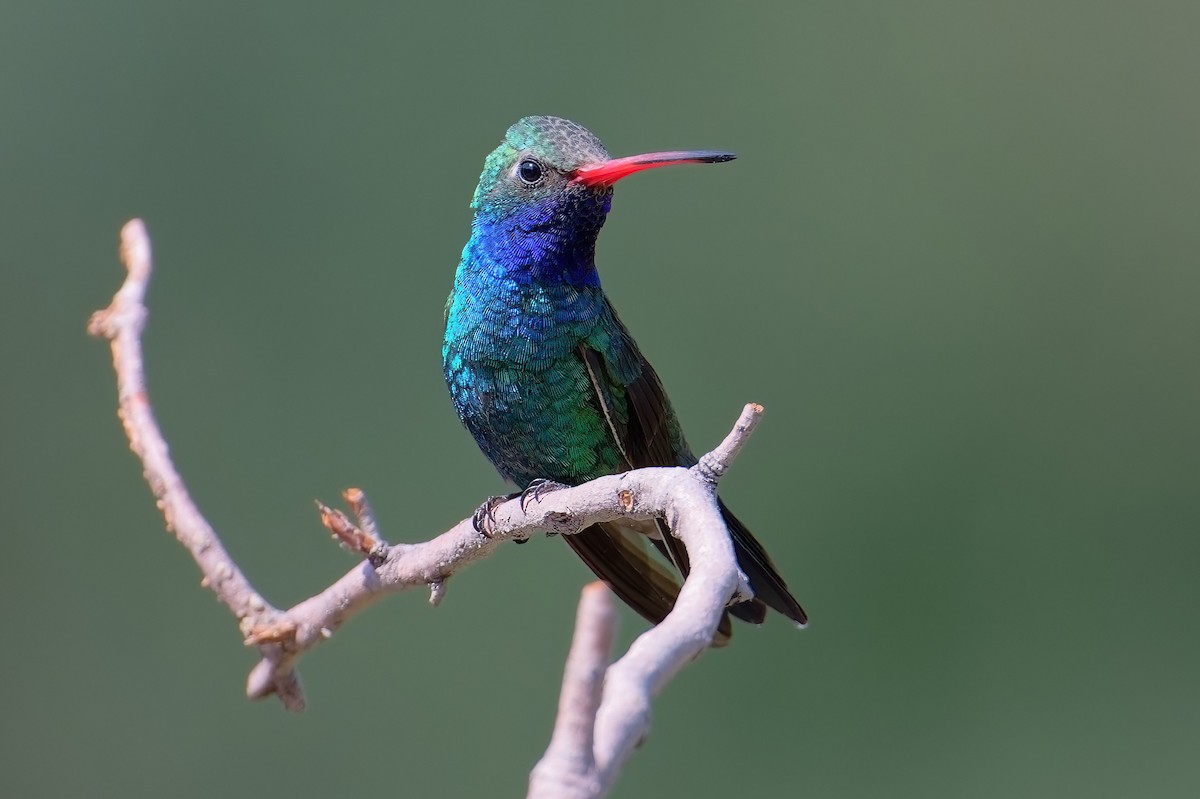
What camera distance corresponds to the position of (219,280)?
4.39m

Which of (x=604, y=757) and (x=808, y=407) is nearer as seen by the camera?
(x=604, y=757)

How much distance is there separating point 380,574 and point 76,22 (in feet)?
10.7

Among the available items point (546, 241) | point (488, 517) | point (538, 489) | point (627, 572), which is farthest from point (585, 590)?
point (627, 572)

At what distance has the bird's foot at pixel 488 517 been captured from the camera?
76.6 inches

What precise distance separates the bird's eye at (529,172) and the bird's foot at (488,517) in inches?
21.6

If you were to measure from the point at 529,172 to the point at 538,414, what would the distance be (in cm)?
42

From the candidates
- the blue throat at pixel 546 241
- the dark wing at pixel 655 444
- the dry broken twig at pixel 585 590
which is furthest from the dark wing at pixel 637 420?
the dry broken twig at pixel 585 590

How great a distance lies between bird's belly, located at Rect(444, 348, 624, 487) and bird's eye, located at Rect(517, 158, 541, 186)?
32cm

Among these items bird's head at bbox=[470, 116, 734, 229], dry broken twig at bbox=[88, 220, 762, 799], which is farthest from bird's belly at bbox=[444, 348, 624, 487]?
bird's head at bbox=[470, 116, 734, 229]

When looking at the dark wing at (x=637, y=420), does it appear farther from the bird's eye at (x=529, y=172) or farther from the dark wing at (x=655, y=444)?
the bird's eye at (x=529, y=172)

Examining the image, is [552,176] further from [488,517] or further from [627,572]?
[627,572]

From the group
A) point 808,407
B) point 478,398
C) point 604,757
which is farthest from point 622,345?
point 808,407

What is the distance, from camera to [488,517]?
206 centimetres

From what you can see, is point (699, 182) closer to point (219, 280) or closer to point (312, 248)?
point (312, 248)
